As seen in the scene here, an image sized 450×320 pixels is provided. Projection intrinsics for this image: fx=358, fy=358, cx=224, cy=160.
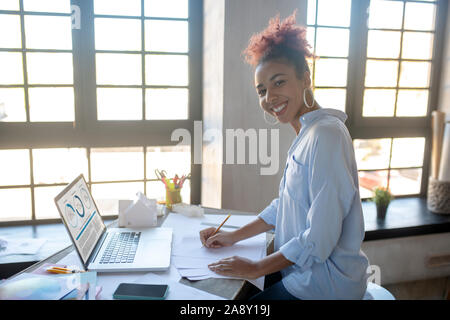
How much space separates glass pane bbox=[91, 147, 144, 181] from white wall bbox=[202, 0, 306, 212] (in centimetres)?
45

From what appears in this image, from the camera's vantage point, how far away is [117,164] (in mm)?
2229

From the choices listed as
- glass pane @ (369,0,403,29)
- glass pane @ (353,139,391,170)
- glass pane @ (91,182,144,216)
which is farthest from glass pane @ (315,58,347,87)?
glass pane @ (91,182,144,216)

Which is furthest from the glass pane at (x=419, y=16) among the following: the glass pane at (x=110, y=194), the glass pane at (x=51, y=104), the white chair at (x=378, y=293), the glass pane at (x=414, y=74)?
the glass pane at (x=51, y=104)

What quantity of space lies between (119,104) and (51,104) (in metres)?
0.38

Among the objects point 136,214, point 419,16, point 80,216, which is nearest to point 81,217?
point 80,216

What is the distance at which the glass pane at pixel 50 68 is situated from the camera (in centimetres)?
201

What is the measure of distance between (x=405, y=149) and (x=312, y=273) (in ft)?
6.61

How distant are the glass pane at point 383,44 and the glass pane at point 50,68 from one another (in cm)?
198

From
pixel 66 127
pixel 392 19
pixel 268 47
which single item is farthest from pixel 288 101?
pixel 392 19

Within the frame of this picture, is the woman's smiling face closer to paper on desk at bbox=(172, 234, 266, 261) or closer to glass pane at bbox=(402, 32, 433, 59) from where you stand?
paper on desk at bbox=(172, 234, 266, 261)

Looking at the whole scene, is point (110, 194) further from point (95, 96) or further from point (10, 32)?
point (10, 32)

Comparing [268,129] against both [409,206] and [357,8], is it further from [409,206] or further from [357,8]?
[409,206]

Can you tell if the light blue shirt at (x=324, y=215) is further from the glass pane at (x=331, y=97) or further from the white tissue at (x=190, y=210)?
the glass pane at (x=331, y=97)

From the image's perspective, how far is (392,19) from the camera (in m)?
2.53
